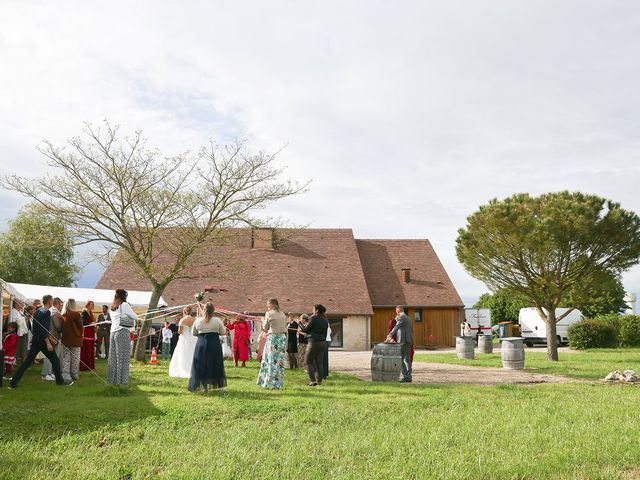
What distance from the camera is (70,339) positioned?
13.1 meters

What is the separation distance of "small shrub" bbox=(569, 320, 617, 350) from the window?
11679 millimetres

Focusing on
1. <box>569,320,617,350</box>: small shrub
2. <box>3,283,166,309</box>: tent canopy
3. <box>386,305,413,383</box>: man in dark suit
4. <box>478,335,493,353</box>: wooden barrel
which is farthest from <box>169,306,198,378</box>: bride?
<box>569,320,617,350</box>: small shrub

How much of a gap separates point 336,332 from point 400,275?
651cm

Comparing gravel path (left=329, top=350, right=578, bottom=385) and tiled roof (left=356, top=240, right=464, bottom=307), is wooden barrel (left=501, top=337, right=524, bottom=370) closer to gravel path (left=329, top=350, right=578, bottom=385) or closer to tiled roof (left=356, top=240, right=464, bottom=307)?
gravel path (left=329, top=350, right=578, bottom=385)

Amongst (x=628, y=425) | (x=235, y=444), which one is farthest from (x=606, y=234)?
(x=235, y=444)

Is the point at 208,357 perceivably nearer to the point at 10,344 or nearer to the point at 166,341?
the point at 10,344

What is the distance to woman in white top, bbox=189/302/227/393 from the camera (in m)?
11.3

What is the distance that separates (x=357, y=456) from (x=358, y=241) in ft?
118

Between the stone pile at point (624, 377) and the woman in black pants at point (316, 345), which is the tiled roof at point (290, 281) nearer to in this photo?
the woman in black pants at point (316, 345)

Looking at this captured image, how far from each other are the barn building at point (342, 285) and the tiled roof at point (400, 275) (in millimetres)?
57

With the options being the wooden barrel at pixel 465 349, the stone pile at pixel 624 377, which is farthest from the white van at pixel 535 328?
the stone pile at pixel 624 377

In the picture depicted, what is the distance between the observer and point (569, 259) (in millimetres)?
23859

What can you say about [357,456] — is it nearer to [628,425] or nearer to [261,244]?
[628,425]

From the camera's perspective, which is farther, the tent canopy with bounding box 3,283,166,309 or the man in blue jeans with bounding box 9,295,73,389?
the tent canopy with bounding box 3,283,166,309
